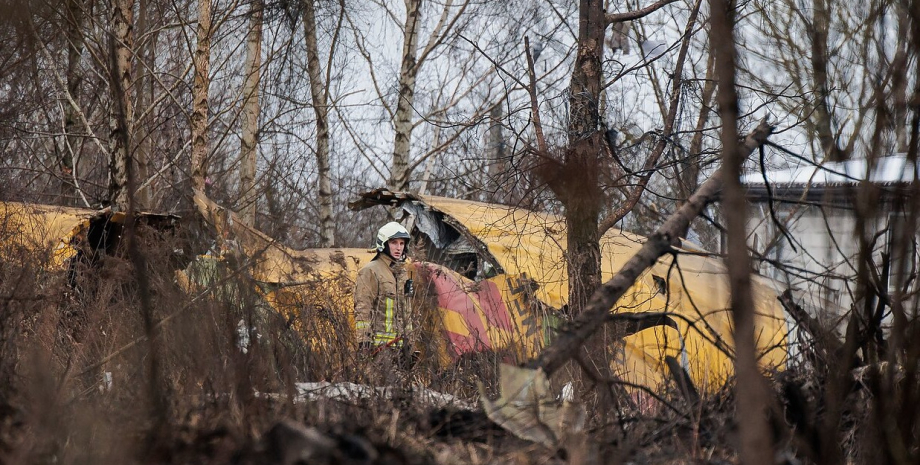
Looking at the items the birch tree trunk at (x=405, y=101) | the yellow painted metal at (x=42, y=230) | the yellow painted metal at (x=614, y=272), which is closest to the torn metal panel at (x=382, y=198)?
the yellow painted metal at (x=614, y=272)

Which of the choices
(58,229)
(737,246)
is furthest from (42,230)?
(737,246)

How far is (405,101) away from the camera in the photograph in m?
13.9

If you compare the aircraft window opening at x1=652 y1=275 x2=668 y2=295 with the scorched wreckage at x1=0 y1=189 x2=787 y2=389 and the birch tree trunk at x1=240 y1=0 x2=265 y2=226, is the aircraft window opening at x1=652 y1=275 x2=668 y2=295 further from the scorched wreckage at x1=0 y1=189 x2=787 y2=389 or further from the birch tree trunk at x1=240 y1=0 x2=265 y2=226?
the birch tree trunk at x1=240 y1=0 x2=265 y2=226

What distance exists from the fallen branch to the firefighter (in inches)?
95.5

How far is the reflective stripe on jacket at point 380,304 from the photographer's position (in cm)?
604

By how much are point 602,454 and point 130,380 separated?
94.1 inches

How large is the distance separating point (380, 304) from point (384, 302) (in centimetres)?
4

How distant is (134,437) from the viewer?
2.38 metres

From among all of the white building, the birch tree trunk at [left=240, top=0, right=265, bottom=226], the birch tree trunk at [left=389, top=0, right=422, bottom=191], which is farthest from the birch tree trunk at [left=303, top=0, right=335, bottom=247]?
the white building

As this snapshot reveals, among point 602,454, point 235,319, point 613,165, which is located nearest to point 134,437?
point 602,454

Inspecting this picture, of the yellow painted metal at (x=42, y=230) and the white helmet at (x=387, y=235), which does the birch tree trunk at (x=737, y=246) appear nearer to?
the white helmet at (x=387, y=235)

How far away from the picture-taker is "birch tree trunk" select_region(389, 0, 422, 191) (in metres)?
13.6

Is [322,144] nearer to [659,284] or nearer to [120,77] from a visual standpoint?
[120,77]

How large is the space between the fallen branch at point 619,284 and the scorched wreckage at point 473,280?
1345 millimetres
